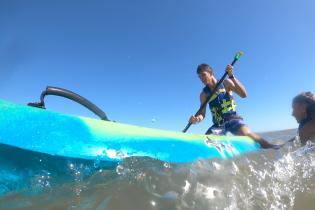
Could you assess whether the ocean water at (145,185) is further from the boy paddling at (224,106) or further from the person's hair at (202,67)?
the person's hair at (202,67)

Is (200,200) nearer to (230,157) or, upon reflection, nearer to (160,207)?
(160,207)

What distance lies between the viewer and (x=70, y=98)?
4.05 m

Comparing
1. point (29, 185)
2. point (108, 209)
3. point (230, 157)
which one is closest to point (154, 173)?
point (108, 209)

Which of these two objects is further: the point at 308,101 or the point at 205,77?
the point at 205,77

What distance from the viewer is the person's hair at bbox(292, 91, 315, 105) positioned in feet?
16.9

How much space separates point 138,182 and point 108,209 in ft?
1.67

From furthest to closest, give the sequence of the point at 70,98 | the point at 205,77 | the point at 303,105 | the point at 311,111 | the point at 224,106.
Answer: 1. the point at 205,77
2. the point at 224,106
3. the point at 303,105
4. the point at 311,111
5. the point at 70,98

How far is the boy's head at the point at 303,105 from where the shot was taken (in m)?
5.14

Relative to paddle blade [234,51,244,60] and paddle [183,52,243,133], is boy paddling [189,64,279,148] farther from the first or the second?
paddle blade [234,51,244,60]

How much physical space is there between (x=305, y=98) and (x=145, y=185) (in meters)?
3.66

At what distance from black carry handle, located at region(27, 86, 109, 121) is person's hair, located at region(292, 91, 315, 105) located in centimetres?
324

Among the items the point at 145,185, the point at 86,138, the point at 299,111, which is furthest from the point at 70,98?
the point at 299,111

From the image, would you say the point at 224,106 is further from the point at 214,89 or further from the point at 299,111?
the point at 299,111

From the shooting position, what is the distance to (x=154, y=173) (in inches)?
115
